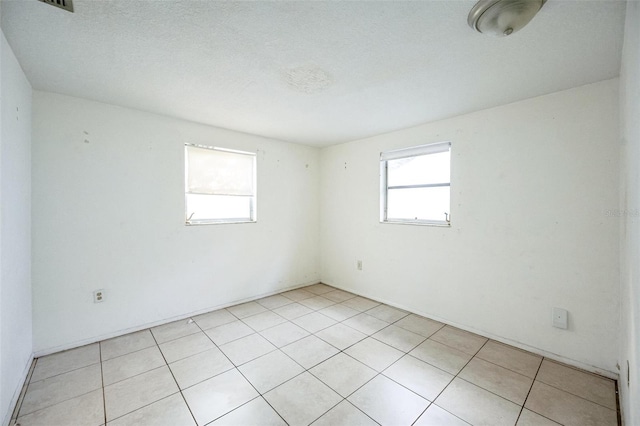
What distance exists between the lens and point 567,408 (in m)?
1.67

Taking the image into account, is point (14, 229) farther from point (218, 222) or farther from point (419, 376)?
point (419, 376)

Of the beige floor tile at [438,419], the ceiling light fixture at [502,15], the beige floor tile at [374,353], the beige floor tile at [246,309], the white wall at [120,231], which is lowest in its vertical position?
the beige floor tile at [438,419]

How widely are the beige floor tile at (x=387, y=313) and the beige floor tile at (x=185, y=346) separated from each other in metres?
1.85

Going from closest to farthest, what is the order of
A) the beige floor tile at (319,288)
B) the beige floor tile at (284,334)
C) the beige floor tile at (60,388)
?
the beige floor tile at (60,388)
the beige floor tile at (284,334)
the beige floor tile at (319,288)

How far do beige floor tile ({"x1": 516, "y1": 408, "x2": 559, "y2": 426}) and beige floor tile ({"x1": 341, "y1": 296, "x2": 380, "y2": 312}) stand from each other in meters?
1.81

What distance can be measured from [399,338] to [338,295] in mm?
1361

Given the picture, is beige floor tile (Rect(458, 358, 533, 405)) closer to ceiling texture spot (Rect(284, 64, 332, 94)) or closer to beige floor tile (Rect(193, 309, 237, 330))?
beige floor tile (Rect(193, 309, 237, 330))

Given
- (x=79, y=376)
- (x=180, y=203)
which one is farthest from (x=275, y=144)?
(x=79, y=376)

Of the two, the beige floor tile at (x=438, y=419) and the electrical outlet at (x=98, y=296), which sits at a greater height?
the electrical outlet at (x=98, y=296)

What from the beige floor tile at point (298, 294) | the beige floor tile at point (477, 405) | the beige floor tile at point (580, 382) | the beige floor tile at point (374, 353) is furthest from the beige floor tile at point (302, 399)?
the beige floor tile at point (298, 294)

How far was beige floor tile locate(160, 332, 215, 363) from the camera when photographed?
2.27 m

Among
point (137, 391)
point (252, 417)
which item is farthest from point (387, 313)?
point (137, 391)

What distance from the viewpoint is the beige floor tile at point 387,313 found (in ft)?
9.93

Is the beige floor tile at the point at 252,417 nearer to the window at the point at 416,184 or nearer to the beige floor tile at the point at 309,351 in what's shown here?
the beige floor tile at the point at 309,351
